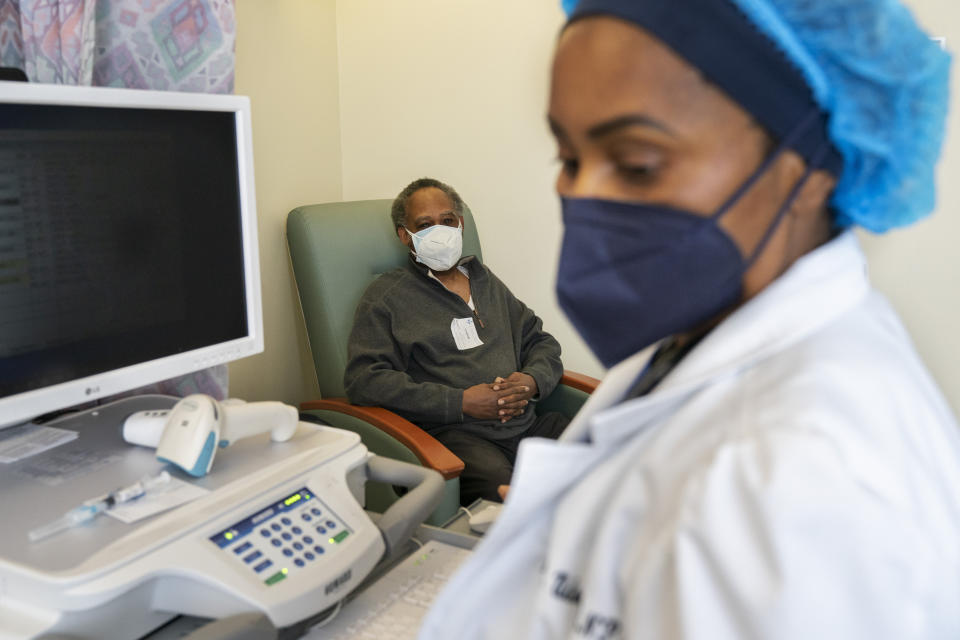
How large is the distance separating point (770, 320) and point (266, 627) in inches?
25.1

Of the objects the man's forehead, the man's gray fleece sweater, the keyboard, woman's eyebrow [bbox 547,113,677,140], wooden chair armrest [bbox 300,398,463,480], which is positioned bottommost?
wooden chair armrest [bbox 300,398,463,480]

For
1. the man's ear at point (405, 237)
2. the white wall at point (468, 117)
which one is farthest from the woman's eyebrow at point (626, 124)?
the white wall at point (468, 117)

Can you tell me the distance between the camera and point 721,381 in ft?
2.11

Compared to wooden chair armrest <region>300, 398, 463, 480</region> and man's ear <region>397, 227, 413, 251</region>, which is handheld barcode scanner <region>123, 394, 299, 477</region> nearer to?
wooden chair armrest <region>300, 398, 463, 480</region>

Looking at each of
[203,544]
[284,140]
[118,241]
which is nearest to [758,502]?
[203,544]

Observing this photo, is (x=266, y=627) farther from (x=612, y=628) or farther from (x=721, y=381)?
(x=721, y=381)

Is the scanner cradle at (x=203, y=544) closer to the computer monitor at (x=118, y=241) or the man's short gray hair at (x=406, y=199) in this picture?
the computer monitor at (x=118, y=241)

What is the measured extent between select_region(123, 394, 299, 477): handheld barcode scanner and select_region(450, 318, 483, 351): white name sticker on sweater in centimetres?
126

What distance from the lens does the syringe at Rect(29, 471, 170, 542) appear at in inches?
35.7

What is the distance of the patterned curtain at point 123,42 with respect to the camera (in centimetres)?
133

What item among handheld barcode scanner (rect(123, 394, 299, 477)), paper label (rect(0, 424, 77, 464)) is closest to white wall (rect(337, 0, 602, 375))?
handheld barcode scanner (rect(123, 394, 299, 477))

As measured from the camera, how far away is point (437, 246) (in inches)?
98.7

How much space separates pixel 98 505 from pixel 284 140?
6.36ft

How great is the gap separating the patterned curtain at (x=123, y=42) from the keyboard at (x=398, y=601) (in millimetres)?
676
